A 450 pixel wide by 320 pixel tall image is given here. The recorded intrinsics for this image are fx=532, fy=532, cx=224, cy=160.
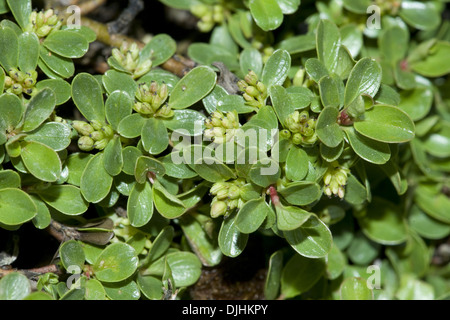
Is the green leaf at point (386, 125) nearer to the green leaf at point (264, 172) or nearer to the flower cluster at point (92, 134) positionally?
the green leaf at point (264, 172)

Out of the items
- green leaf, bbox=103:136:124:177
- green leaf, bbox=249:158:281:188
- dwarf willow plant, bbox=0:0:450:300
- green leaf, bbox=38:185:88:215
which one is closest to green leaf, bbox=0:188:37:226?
dwarf willow plant, bbox=0:0:450:300

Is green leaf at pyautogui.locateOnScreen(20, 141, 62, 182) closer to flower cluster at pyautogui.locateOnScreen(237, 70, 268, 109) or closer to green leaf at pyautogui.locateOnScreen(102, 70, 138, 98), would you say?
green leaf at pyautogui.locateOnScreen(102, 70, 138, 98)

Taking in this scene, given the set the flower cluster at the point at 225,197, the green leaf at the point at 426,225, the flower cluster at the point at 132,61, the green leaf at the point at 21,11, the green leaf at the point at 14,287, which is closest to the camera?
the green leaf at the point at 14,287

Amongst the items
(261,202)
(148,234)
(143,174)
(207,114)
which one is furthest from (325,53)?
(148,234)

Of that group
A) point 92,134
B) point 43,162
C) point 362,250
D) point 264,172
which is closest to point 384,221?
point 362,250

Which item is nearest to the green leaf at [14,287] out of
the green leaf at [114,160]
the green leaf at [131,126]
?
the green leaf at [114,160]
